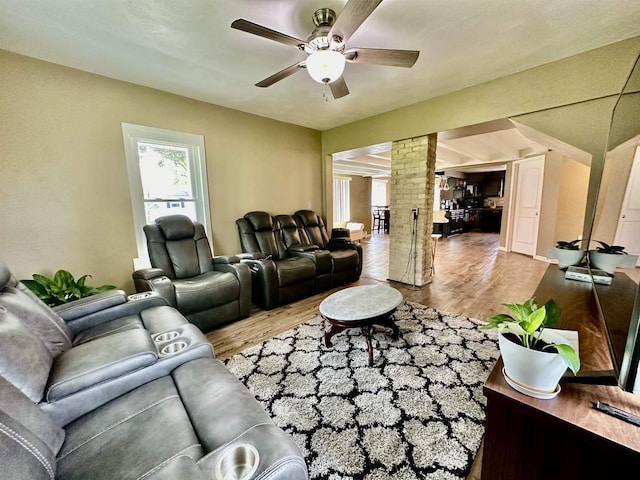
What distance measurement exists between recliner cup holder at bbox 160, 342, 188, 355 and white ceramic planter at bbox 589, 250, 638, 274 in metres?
1.92

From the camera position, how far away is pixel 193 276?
283 centimetres

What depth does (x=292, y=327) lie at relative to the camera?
102 inches

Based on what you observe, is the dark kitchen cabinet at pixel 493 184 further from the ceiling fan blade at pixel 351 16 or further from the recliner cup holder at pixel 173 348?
the recliner cup holder at pixel 173 348

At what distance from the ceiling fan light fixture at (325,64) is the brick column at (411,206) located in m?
2.12

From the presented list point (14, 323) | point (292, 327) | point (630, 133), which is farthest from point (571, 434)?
point (292, 327)

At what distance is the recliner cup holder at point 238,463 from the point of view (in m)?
0.69

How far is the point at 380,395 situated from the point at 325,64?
218cm

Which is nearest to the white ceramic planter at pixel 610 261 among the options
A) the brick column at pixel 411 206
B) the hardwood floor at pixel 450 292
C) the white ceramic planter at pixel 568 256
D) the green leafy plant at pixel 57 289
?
the white ceramic planter at pixel 568 256

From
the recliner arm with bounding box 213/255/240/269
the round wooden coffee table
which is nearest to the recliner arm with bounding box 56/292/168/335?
the recliner arm with bounding box 213/255/240/269

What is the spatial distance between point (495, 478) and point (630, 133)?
1.43 metres

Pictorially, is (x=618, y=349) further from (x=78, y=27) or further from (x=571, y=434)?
(x=78, y=27)

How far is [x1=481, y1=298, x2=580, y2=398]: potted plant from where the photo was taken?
2.32 ft

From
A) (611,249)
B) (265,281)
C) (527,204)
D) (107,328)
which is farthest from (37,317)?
(527,204)

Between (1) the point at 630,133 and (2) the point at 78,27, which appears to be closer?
(1) the point at 630,133
